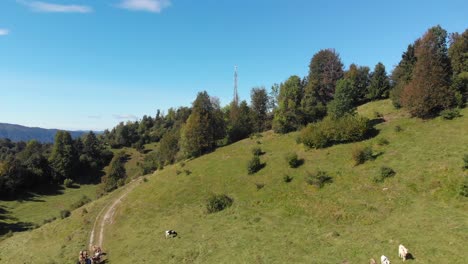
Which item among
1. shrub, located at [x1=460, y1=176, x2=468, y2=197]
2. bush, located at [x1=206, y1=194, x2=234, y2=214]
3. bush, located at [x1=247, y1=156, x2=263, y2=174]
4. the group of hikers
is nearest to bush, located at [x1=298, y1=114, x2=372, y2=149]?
bush, located at [x1=247, y1=156, x2=263, y2=174]

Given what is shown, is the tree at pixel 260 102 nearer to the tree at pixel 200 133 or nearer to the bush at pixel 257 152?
the tree at pixel 200 133

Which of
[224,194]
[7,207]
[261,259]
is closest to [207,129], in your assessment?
[224,194]

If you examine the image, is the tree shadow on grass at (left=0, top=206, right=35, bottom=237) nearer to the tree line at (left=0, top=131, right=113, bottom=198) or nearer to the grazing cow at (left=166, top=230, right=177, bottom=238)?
the tree line at (left=0, top=131, right=113, bottom=198)

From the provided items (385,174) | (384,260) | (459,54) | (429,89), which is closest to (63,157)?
(385,174)

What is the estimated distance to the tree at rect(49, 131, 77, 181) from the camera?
114438 mm

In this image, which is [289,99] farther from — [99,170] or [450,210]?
[99,170]

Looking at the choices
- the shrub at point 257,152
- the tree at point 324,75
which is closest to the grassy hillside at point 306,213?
the shrub at point 257,152

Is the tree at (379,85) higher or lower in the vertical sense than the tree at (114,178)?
higher

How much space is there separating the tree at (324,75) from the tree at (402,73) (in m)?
18.1

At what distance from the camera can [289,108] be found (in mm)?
83500

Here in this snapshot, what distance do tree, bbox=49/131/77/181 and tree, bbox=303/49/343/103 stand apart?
92216mm

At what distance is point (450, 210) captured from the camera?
2894 centimetres

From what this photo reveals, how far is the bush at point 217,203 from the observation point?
1812 inches

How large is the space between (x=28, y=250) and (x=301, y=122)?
208ft
